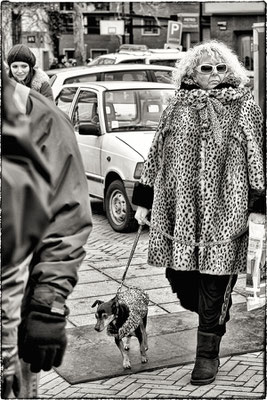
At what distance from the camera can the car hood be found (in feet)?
30.1

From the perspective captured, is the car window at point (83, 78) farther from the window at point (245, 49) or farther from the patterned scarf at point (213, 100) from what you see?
the patterned scarf at point (213, 100)

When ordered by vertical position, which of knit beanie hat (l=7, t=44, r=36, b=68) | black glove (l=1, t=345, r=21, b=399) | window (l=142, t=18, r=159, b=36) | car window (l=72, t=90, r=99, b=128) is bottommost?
black glove (l=1, t=345, r=21, b=399)

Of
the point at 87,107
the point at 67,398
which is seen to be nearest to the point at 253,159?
the point at 67,398

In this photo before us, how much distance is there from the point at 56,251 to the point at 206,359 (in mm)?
2281

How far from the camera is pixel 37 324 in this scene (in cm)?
268

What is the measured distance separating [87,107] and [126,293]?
561cm

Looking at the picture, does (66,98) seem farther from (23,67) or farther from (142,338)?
(142,338)

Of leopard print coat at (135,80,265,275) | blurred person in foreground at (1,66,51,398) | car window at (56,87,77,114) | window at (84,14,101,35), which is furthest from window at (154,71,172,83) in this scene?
blurred person in foreground at (1,66,51,398)

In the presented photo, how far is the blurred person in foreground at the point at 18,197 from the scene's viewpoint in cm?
238

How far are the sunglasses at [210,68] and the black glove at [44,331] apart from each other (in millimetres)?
2331

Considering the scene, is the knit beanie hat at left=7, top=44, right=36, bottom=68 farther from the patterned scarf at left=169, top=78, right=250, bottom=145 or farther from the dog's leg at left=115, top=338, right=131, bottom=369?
the dog's leg at left=115, top=338, right=131, bottom=369

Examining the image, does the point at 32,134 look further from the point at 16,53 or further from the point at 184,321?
the point at 16,53

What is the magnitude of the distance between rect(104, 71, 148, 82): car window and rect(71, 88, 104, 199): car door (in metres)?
3.05

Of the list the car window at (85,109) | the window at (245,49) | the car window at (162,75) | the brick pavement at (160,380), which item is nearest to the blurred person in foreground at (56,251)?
the brick pavement at (160,380)
